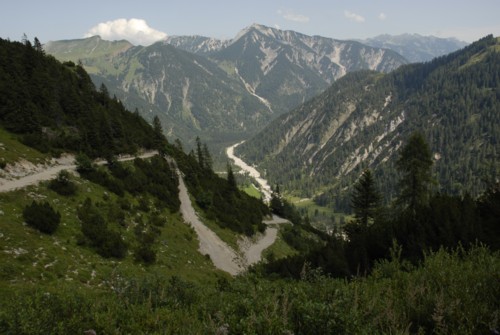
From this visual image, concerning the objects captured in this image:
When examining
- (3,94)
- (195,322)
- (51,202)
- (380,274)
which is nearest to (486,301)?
(380,274)

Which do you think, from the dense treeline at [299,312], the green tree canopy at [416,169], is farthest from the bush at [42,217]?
the green tree canopy at [416,169]

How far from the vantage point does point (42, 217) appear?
102ft

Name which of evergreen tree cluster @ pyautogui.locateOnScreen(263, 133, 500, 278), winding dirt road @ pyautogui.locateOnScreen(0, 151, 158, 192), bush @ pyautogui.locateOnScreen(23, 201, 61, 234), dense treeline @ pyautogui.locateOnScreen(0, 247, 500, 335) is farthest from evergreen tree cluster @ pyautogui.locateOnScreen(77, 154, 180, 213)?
dense treeline @ pyautogui.locateOnScreen(0, 247, 500, 335)

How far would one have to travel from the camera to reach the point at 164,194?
60531 millimetres

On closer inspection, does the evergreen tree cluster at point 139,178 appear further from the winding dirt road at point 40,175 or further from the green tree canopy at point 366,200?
the green tree canopy at point 366,200

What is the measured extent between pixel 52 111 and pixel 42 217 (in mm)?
37421

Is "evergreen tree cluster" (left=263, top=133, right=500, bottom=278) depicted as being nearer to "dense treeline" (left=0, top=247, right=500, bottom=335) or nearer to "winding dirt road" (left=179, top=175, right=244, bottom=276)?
"dense treeline" (left=0, top=247, right=500, bottom=335)

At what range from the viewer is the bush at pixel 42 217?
30625 mm

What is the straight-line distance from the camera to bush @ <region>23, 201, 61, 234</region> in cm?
3062

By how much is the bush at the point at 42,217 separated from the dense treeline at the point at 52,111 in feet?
75.9

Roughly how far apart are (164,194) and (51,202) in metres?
24.5

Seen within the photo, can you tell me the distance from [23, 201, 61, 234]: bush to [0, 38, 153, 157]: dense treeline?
23149 mm

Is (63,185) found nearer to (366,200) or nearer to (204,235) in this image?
(204,235)

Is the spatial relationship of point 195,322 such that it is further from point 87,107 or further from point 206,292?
point 87,107
